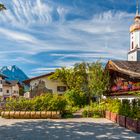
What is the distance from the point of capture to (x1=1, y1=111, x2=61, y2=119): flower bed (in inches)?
1036

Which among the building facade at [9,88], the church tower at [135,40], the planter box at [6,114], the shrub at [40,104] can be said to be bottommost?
the planter box at [6,114]

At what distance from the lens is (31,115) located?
86.8 feet

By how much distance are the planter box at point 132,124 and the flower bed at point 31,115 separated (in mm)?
8592

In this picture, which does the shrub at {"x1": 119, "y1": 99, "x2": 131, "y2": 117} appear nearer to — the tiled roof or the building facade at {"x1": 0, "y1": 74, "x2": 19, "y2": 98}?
the tiled roof

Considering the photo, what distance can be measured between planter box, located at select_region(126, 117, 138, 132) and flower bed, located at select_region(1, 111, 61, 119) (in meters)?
8.59

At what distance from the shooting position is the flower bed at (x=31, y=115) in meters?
26.3

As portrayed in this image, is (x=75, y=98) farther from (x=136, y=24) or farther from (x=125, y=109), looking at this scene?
(x=136, y=24)

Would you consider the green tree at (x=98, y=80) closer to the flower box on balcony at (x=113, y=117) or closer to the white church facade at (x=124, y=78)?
the white church facade at (x=124, y=78)

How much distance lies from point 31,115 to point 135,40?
172 feet

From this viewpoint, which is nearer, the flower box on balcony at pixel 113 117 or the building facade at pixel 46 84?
the flower box on balcony at pixel 113 117

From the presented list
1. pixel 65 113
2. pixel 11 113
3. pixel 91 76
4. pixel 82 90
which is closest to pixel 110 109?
pixel 65 113

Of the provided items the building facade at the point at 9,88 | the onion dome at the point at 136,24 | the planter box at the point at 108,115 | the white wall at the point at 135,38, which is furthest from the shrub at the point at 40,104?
the building facade at the point at 9,88

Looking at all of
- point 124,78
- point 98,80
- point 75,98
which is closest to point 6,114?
point 75,98

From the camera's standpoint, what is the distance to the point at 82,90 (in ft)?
147
